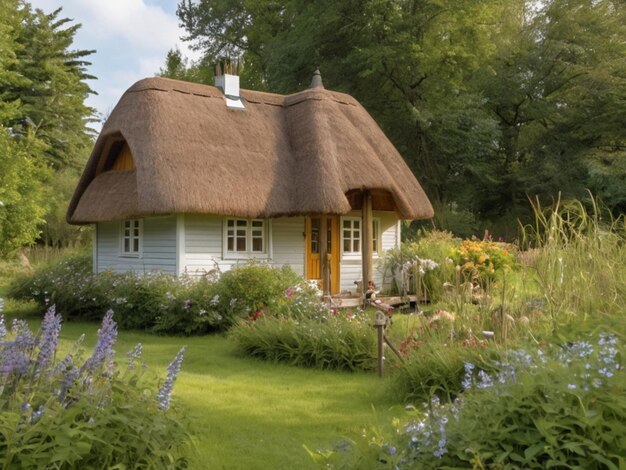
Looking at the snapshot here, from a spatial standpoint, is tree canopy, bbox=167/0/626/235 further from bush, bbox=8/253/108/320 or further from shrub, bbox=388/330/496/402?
shrub, bbox=388/330/496/402

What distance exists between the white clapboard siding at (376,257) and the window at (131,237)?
16.7 feet

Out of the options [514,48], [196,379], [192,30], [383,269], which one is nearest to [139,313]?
[196,379]

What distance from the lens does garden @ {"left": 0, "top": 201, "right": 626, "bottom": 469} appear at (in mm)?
3168

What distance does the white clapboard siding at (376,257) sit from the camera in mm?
17719

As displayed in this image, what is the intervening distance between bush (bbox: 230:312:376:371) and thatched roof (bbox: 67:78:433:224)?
16.0ft

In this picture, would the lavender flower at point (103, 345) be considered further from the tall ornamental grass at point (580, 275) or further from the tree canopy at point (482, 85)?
the tree canopy at point (482, 85)

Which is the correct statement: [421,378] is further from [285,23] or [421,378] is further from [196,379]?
[285,23]

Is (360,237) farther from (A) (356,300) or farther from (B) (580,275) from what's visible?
(B) (580,275)

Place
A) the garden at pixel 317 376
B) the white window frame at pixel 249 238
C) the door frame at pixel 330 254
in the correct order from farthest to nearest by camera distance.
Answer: the door frame at pixel 330 254
the white window frame at pixel 249 238
the garden at pixel 317 376

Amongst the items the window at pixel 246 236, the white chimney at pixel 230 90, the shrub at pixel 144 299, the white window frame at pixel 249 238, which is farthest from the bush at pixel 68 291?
the white chimney at pixel 230 90

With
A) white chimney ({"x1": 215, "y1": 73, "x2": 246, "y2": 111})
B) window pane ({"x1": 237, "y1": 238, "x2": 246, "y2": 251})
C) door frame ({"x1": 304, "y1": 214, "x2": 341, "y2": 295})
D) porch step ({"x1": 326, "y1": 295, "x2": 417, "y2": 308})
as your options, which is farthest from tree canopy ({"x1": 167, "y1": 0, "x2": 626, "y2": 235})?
window pane ({"x1": 237, "y1": 238, "x2": 246, "y2": 251})

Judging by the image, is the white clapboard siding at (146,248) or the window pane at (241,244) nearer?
the white clapboard siding at (146,248)

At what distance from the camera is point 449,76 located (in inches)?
1123

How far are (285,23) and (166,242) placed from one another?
21.9 meters
